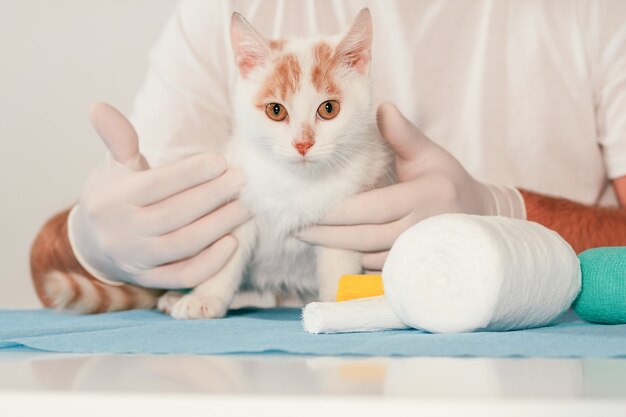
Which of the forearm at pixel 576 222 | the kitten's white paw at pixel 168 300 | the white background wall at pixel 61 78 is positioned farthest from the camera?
the white background wall at pixel 61 78

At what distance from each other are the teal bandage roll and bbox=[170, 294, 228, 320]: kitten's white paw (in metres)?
0.57

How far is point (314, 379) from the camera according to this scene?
2.00 ft

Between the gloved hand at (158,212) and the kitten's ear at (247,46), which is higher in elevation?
the kitten's ear at (247,46)

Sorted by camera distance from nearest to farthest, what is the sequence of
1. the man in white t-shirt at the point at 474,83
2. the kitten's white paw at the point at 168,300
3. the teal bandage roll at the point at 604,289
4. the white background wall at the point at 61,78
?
the teal bandage roll at the point at 604,289 < the kitten's white paw at the point at 168,300 < the man in white t-shirt at the point at 474,83 < the white background wall at the point at 61,78

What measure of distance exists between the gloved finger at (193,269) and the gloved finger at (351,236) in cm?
13

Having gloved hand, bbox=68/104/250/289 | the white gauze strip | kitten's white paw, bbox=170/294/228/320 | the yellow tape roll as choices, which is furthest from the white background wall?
the white gauze strip

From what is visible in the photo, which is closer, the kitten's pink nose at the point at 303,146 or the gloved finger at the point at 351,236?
the kitten's pink nose at the point at 303,146

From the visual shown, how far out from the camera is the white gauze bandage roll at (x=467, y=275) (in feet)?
2.81

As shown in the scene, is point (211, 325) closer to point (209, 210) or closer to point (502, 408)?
point (209, 210)

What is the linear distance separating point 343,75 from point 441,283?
57 cm

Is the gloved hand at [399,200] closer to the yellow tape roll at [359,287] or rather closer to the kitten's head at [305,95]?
the kitten's head at [305,95]

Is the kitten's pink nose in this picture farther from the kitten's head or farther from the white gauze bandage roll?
the white gauze bandage roll

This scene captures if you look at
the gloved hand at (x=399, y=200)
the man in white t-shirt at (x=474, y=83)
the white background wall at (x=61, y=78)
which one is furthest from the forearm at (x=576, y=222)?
the white background wall at (x=61, y=78)

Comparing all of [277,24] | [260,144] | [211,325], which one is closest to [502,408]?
[211,325]
